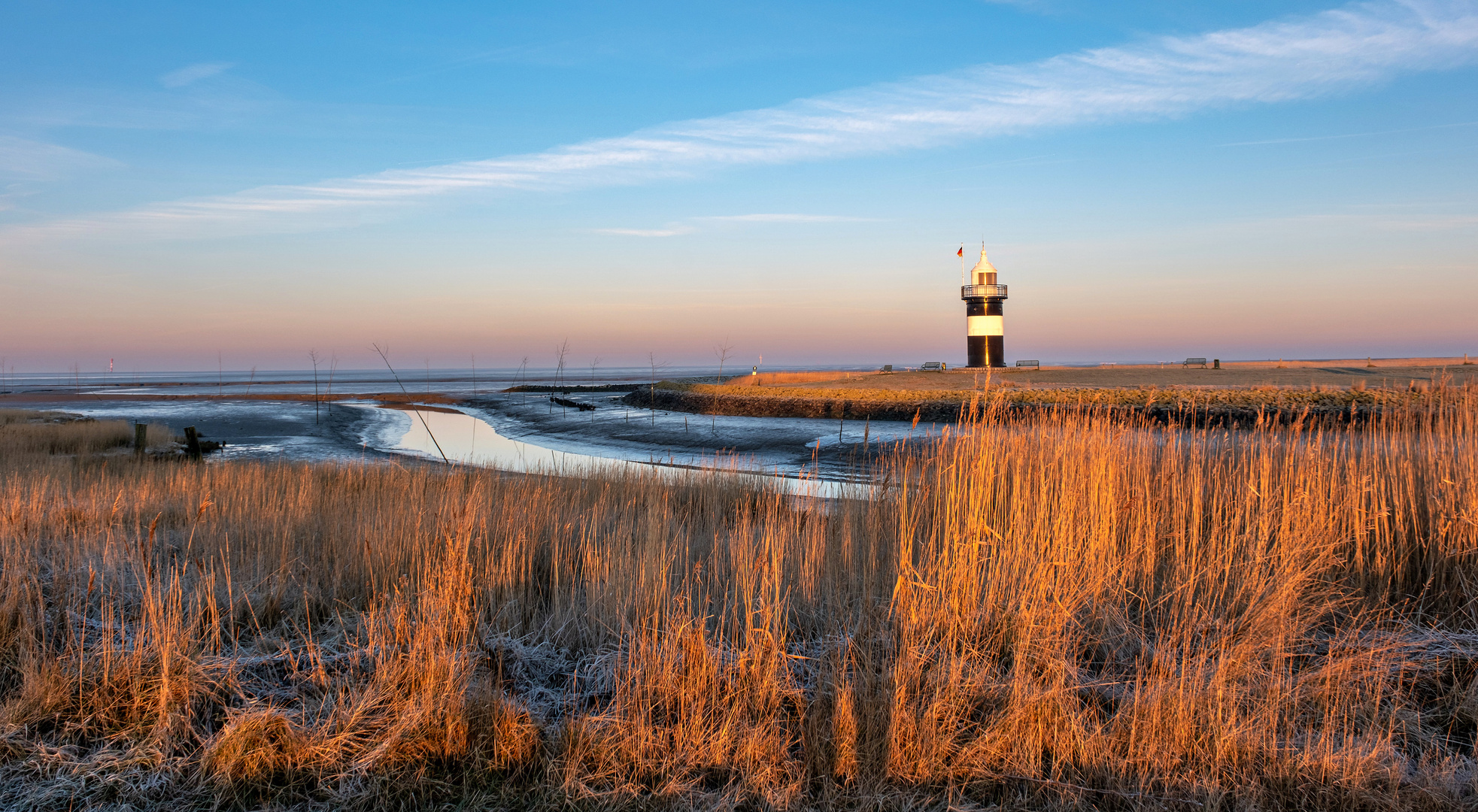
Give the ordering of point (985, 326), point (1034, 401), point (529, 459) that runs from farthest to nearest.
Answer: point (985, 326) → point (1034, 401) → point (529, 459)

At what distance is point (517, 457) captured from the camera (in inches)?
700

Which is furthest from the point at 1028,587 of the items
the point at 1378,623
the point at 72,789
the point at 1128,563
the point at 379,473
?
the point at 379,473

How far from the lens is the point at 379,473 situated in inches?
414

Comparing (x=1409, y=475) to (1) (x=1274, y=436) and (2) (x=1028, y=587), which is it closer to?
(1) (x=1274, y=436)

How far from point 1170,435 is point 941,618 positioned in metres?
4.08

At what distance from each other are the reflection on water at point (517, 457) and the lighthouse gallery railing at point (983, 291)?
1143 inches

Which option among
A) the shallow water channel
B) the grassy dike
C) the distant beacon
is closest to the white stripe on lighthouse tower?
the distant beacon

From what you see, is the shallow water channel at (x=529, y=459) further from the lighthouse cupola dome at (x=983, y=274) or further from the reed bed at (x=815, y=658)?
the lighthouse cupola dome at (x=983, y=274)

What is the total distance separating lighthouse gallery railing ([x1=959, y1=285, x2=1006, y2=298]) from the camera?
1800 inches

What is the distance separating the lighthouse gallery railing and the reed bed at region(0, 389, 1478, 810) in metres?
41.2

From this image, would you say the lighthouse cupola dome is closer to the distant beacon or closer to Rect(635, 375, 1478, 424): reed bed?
the distant beacon

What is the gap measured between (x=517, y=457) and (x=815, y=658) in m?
14.9

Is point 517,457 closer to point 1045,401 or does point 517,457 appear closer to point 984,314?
point 1045,401

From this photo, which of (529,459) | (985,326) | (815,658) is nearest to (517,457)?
(529,459)
